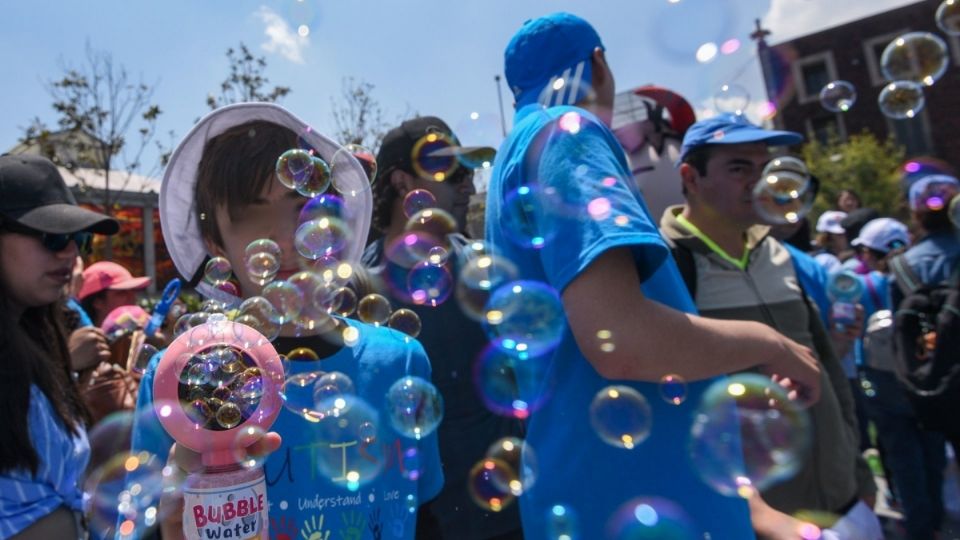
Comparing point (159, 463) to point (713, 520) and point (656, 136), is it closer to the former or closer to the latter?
point (713, 520)

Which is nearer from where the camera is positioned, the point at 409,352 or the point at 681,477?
the point at 681,477

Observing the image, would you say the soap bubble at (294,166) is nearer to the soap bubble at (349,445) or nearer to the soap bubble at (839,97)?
the soap bubble at (349,445)


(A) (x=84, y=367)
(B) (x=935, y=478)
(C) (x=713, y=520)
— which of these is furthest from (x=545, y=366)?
(B) (x=935, y=478)

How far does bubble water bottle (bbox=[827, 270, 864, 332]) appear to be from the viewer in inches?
111

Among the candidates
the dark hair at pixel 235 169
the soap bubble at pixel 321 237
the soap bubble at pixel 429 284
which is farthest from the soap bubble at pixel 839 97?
the dark hair at pixel 235 169

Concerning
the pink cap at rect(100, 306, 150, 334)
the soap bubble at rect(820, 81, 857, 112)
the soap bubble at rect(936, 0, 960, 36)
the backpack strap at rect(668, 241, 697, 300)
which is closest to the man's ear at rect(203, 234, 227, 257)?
the backpack strap at rect(668, 241, 697, 300)

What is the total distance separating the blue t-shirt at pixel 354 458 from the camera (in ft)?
3.95

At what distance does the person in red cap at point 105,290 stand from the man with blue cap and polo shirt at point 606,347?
3497mm

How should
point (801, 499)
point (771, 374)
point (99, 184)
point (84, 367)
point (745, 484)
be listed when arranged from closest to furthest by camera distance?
point (745, 484), point (771, 374), point (801, 499), point (84, 367), point (99, 184)

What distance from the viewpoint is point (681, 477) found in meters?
1.21

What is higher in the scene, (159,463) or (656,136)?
(656,136)

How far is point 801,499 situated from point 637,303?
135 centimetres

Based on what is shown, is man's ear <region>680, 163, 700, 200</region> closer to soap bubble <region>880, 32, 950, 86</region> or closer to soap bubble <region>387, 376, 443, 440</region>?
soap bubble <region>387, 376, 443, 440</region>

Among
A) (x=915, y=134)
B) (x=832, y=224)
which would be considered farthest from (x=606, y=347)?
(x=915, y=134)
